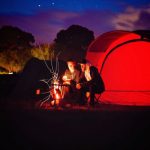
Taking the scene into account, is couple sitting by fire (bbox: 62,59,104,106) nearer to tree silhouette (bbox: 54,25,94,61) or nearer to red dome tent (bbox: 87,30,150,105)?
red dome tent (bbox: 87,30,150,105)

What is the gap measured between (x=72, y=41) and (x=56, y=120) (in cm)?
2851

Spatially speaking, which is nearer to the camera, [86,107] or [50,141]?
[50,141]

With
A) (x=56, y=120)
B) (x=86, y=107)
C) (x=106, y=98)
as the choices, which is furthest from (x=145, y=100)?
(x=56, y=120)

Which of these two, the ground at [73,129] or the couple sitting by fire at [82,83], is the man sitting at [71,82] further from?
the ground at [73,129]

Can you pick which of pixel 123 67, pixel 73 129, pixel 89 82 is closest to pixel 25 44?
pixel 123 67

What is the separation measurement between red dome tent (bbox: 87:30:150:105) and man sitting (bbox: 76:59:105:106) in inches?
70.7

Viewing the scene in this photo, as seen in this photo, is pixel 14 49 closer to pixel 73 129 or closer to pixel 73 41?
pixel 73 41

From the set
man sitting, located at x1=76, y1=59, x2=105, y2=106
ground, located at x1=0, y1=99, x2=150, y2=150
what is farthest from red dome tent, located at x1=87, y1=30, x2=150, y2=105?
ground, located at x1=0, y1=99, x2=150, y2=150

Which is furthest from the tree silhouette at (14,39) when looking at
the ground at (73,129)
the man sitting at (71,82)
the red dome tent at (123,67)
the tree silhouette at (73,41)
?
the ground at (73,129)

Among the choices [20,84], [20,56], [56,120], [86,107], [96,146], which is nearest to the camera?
[96,146]

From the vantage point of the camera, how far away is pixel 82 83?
38.7 feet

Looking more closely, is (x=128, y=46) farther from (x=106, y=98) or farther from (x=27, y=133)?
(x=27, y=133)

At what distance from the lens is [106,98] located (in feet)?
46.0

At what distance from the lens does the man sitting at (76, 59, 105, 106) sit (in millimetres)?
11703
